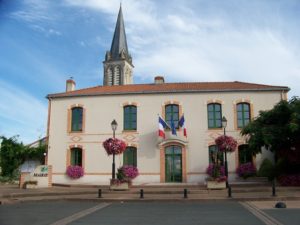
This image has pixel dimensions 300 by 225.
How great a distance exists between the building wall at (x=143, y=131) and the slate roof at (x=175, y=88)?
0.31 meters

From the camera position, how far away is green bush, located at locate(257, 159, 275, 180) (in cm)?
2244

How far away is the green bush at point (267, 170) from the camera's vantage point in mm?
22438

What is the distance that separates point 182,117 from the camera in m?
24.1

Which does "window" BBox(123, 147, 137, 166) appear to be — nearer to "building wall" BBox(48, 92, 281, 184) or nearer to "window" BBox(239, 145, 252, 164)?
"building wall" BBox(48, 92, 281, 184)

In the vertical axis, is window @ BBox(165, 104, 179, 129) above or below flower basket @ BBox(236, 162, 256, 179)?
above

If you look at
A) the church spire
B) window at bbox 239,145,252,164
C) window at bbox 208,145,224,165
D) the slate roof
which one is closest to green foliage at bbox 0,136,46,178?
the slate roof

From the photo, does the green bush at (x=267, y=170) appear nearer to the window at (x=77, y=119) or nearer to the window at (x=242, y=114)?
the window at (x=242, y=114)

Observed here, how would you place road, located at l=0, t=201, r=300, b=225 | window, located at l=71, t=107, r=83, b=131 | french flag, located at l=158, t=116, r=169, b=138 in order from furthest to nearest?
1. window, located at l=71, t=107, r=83, b=131
2. french flag, located at l=158, t=116, r=169, b=138
3. road, located at l=0, t=201, r=300, b=225

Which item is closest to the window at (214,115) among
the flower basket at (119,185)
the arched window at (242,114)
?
the arched window at (242,114)

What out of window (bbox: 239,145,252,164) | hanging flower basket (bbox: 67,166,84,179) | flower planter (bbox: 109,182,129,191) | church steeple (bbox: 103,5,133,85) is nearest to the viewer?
flower planter (bbox: 109,182,129,191)

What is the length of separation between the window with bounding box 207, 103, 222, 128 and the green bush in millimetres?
3694

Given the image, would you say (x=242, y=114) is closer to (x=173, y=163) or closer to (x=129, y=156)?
(x=173, y=163)

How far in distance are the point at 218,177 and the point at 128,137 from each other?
26.2ft

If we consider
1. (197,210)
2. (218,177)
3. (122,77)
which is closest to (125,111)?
(218,177)
